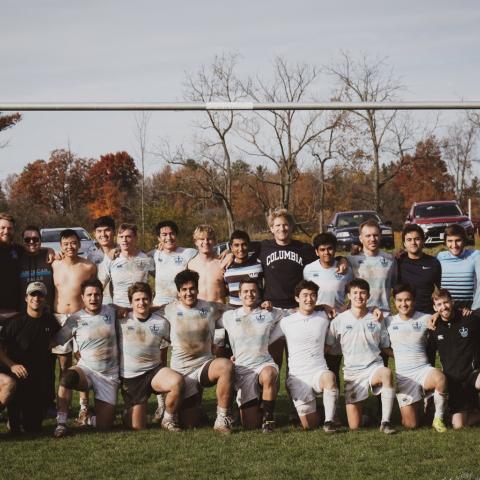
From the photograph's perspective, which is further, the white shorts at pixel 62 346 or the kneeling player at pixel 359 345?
the white shorts at pixel 62 346

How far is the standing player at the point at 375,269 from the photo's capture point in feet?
24.3

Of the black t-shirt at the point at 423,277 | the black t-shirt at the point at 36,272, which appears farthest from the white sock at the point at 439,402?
the black t-shirt at the point at 36,272

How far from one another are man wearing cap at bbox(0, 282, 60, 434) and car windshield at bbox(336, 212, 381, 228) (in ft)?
60.9

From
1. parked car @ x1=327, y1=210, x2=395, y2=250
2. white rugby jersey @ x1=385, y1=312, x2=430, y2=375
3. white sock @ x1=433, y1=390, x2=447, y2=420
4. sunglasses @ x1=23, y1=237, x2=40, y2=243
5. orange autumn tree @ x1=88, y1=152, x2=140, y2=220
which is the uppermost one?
orange autumn tree @ x1=88, y1=152, x2=140, y2=220

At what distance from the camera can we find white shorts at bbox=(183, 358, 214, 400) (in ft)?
23.4

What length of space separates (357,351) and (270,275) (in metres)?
1.17

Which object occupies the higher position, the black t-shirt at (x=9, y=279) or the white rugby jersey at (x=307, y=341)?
the black t-shirt at (x=9, y=279)

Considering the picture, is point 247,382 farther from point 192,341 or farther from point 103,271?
point 103,271

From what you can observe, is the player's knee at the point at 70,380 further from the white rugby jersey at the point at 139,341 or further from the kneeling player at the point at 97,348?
the white rugby jersey at the point at 139,341

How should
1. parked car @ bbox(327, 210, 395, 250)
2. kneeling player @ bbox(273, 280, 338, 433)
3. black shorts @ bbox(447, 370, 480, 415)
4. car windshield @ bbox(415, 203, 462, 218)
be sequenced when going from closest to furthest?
black shorts @ bbox(447, 370, 480, 415) → kneeling player @ bbox(273, 280, 338, 433) → parked car @ bbox(327, 210, 395, 250) → car windshield @ bbox(415, 203, 462, 218)

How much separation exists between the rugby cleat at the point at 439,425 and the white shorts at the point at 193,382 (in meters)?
2.17

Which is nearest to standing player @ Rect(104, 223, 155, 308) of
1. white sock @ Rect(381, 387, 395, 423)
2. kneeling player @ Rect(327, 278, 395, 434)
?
kneeling player @ Rect(327, 278, 395, 434)

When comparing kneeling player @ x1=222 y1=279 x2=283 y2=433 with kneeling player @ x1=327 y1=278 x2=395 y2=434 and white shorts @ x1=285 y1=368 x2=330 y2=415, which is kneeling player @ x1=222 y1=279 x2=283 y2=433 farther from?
kneeling player @ x1=327 y1=278 x2=395 y2=434

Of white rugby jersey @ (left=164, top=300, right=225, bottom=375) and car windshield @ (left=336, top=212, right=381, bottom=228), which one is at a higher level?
car windshield @ (left=336, top=212, right=381, bottom=228)
